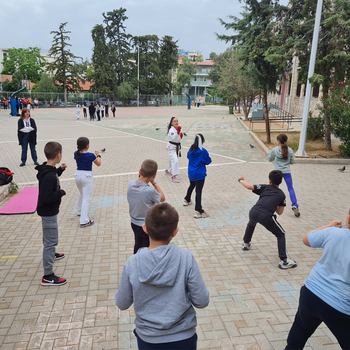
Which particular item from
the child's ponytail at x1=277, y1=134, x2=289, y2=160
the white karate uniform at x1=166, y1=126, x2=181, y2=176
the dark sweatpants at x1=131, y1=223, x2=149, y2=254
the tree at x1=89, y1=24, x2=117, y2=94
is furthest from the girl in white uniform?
the tree at x1=89, y1=24, x2=117, y2=94

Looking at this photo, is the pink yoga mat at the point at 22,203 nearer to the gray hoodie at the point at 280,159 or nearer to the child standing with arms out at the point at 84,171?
the child standing with arms out at the point at 84,171

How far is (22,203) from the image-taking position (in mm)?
7125

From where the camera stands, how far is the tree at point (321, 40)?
448 inches

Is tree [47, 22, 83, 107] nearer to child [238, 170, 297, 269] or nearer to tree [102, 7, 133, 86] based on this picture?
tree [102, 7, 133, 86]

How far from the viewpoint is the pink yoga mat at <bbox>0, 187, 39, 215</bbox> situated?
665 centimetres

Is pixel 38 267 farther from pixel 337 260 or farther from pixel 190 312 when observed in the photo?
pixel 337 260

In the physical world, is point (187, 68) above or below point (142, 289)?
above

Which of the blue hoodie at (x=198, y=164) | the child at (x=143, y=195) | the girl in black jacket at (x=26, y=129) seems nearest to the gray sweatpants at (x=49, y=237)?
the child at (x=143, y=195)

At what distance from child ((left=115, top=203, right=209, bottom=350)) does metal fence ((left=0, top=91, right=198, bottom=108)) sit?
48019 mm

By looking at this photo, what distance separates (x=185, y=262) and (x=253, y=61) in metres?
14.3

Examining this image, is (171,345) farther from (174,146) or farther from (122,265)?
(174,146)

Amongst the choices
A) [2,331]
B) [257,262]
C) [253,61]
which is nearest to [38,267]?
[2,331]

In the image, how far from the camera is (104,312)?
3.65 m

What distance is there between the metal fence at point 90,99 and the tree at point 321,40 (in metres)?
40.8
